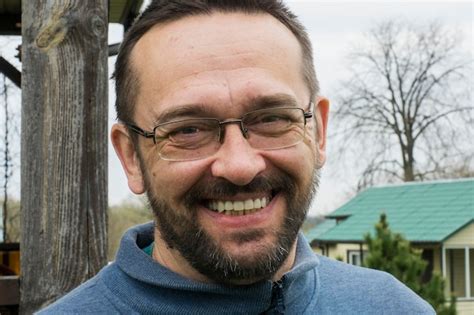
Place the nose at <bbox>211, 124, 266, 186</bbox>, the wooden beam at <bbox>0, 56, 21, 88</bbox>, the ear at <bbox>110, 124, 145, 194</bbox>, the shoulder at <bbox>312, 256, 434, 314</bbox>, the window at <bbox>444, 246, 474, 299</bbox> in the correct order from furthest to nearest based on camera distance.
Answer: the window at <bbox>444, 246, 474, 299</bbox>
the wooden beam at <bbox>0, 56, 21, 88</bbox>
the shoulder at <bbox>312, 256, 434, 314</bbox>
the ear at <bbox>110, 124, 145, 194</bbox>
the nose at <bbox>211, 124, 266, 186</bbox>

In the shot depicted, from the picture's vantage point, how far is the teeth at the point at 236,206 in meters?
2.02

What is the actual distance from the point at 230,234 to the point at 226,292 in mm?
140

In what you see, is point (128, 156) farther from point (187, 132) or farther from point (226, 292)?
point (226, 292)

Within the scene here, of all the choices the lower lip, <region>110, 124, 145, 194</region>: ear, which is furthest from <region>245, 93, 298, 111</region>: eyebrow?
<region>110, 124, 145, 194</region>: ear

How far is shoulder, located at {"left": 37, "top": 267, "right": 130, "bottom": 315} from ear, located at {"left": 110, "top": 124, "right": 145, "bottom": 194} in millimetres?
254

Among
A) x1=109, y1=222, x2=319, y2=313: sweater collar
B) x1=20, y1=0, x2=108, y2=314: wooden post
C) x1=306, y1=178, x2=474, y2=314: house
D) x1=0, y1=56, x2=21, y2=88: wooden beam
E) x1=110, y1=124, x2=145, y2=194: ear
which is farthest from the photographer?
x1=306, y1=178, x2=474, y2=314: house

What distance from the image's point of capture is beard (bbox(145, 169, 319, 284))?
2.02 metres

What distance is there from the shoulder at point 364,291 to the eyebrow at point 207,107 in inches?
21.2

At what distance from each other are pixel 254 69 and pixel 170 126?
23 centimetres

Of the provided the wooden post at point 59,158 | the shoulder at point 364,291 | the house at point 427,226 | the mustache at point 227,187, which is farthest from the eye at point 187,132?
the house at point 427,226

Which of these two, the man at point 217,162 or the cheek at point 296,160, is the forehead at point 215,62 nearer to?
the man at point 217,162

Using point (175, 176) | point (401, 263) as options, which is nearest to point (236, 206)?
point (175, 176)

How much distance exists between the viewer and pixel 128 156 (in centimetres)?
233

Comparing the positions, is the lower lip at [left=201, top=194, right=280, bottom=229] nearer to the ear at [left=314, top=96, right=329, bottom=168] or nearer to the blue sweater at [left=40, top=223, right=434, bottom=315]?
the blue sweater at [left=40, top=223, right=434, bottom=315]
